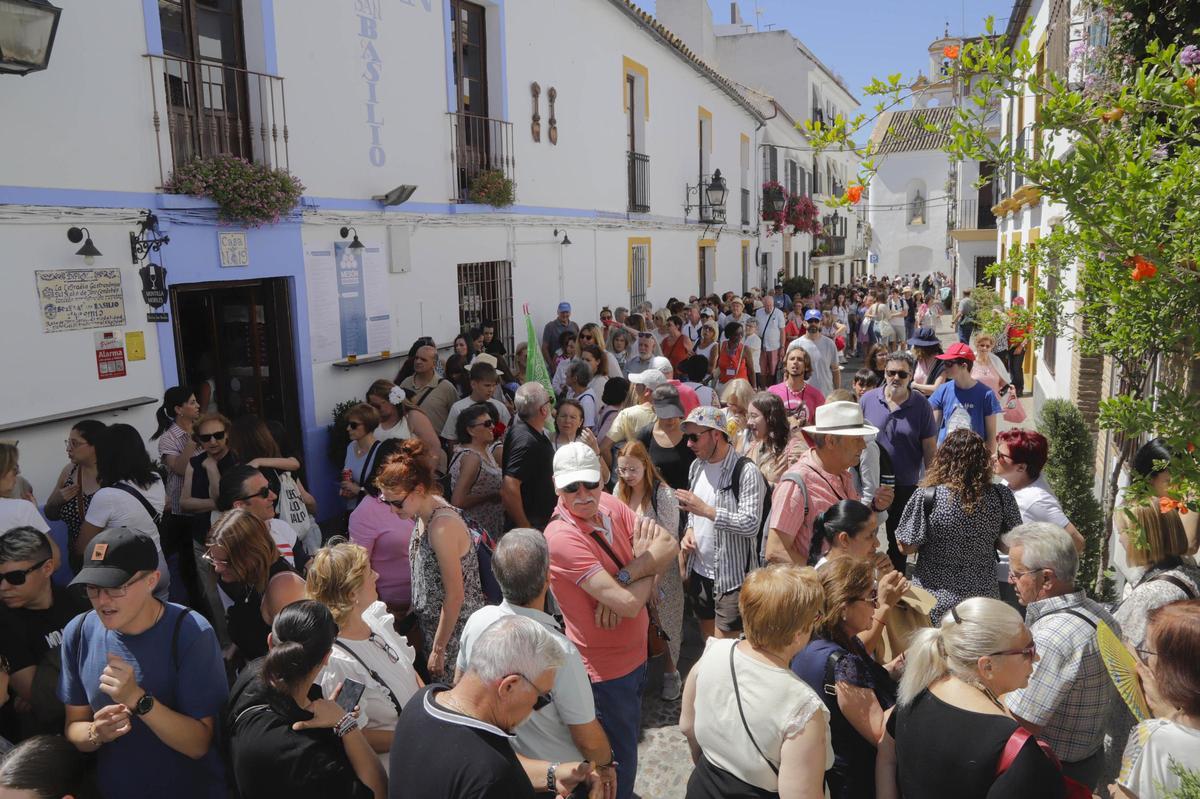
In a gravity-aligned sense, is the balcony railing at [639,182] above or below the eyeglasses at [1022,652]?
above

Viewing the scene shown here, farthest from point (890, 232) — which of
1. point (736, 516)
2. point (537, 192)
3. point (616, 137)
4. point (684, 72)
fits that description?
point (736, 516)

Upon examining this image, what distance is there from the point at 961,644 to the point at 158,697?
2.51 meters

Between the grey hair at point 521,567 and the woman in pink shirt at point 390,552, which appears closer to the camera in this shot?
the grey hair at point 521,567

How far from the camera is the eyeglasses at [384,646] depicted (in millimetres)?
3072

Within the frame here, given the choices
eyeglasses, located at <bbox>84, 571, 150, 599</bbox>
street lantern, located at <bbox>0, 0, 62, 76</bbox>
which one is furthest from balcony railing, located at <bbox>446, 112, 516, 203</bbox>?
eyeglasses, located at <bbox>84, 571, 150, 599</bbox>

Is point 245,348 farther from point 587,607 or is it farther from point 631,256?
point 631,256

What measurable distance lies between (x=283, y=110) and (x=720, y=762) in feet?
21.7

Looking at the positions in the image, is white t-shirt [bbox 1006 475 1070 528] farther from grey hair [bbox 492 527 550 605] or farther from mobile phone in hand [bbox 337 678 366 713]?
mobile phone in hand [bbox 337 678 366 713]

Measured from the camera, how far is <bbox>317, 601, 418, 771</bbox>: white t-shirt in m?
2.86

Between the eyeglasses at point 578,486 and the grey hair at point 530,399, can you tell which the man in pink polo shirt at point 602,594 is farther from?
the grey hair at point 530,399

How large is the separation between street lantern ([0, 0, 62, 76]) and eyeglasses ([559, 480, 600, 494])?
13.3 feet

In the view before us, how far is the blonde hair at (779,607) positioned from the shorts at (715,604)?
1615 millimetres

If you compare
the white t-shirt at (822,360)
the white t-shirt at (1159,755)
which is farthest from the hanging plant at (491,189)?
the white t-shirt at (1159,755)

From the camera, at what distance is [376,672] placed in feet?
9.75
